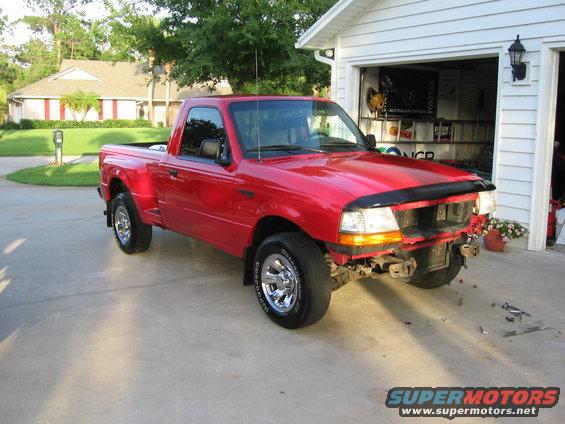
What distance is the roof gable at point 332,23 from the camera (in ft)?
32.5

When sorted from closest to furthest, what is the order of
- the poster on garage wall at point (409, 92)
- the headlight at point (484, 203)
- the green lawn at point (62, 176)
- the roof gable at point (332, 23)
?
the headlight at point (484, 203) < the roof gable at point (332, 23) < the poster on garage wall at point (409, 92) < the green lawn at point (62, 176)

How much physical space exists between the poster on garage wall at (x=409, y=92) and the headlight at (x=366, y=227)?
789 centimetres

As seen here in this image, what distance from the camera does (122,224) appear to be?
7719mm

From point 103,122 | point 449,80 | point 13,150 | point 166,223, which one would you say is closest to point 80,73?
point 103,122

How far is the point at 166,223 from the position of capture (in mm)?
6684

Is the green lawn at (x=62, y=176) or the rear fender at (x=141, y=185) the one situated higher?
the rear fender at (x=141, y=185)

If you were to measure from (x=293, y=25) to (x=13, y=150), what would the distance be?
17.8 m

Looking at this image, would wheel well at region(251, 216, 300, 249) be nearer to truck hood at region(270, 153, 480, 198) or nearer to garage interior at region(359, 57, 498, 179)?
truck hood at region(270, 153, 480, 198)

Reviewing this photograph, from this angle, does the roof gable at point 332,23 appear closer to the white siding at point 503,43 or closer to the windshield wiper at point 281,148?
the white siding at point 503,43

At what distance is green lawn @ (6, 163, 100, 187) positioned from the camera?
14.8 meters

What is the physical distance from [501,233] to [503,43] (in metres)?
2.59

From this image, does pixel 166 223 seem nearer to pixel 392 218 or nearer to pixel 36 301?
pixel 36 301

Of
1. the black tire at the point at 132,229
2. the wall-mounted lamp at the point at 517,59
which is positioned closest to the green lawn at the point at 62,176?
the black tire at the point at 132,229

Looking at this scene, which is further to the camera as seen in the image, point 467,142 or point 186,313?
point 467,142
